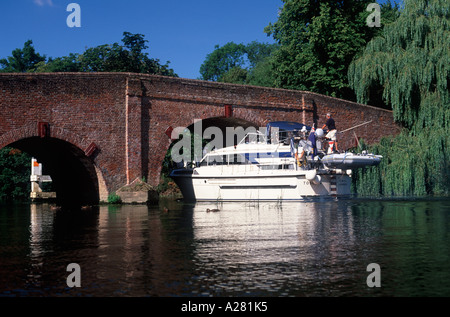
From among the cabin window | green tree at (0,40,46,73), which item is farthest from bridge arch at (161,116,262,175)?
green tree at (0,40,46,73)

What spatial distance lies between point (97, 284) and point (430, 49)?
22.3 metres

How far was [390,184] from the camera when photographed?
23984 millimetres

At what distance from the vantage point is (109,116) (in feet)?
75.0

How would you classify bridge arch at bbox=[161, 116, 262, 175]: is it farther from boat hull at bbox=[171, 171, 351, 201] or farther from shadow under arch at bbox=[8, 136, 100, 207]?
shadow under arch at bbox=[8, 136, 100, 207]

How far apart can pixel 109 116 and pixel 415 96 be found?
13.4 metres

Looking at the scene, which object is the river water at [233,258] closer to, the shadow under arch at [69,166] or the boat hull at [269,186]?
the boat hull at [269,186]

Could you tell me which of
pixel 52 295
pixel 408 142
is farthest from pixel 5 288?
pixel 408 142

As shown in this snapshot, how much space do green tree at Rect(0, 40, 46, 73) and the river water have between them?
58.4 meters

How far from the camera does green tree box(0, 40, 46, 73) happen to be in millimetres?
67000

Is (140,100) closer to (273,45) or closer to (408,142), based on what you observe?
(408,142)

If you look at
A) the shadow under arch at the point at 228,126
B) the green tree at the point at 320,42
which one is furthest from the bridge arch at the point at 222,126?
the green tree at the point at 320,42

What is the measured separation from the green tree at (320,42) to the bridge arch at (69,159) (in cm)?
1478

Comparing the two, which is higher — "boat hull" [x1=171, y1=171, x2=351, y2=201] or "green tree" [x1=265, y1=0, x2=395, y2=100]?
"green tree" [x1=265, y1=0, x2=395, y2=100]
